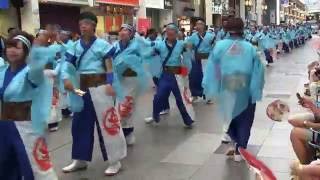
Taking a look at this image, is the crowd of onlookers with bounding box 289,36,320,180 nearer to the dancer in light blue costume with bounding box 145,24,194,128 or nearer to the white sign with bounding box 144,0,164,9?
the dancer in light blue costume with bounding box 145,24,194,128

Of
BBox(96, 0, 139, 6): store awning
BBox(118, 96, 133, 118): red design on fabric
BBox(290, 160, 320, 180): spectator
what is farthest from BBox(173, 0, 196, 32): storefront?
BBox(290, 160, 320, 180): spectator

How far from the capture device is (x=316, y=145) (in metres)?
4.13

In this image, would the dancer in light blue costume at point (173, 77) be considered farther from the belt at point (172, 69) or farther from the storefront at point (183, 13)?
the storefront at point (183, 13)

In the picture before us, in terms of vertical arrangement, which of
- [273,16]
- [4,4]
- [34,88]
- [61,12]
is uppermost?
Result: [4,4]

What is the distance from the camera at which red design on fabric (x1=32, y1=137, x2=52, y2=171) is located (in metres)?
4.56

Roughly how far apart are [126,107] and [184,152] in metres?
1.21

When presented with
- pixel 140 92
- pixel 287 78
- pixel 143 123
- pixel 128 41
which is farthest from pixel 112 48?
pixel 287 78

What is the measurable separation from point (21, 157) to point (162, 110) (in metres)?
4.87

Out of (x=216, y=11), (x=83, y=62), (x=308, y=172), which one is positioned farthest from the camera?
(x=216, y=11)

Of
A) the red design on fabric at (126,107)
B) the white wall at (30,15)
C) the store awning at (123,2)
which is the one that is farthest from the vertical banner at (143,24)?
the red design on fabric at (126,107)

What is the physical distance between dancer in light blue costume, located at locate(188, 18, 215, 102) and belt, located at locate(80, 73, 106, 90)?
5.69 metres

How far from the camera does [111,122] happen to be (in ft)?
19.9

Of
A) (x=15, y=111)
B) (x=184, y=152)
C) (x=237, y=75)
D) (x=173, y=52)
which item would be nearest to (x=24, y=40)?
(x=15, y=111)

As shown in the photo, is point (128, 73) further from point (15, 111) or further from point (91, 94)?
point (15, 111)
